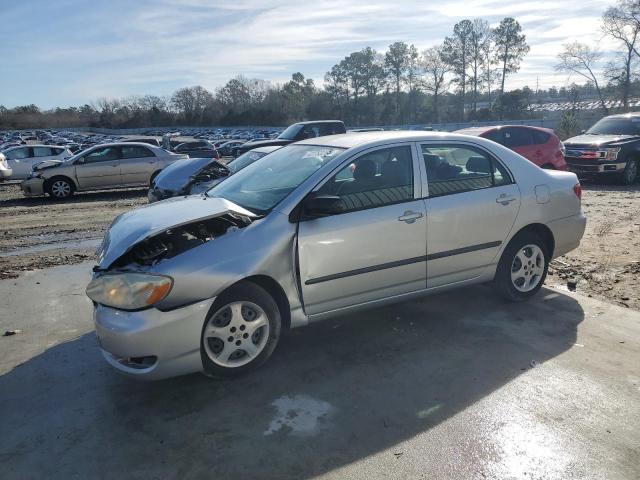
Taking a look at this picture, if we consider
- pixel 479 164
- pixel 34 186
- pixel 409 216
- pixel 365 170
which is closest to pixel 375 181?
pixel 365 170

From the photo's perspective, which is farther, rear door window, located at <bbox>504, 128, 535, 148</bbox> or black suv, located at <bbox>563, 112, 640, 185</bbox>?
black suv, located at <bbox>563, 112, 640, 185</bbox>

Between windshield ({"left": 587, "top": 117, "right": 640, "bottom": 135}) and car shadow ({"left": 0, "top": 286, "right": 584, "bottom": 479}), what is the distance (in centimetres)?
1197

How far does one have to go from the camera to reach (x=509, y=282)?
5.02 metres

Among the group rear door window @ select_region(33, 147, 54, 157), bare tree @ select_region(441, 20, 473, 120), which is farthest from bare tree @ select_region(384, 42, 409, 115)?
rear door window @ select_region(33, 147, 54, 157)

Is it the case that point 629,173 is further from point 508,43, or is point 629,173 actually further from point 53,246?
point 508,43

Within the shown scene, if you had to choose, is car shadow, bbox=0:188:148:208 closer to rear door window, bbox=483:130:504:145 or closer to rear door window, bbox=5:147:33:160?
rear door window, bbox=5:147:33:160

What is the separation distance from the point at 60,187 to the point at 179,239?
Result: 1284 cm

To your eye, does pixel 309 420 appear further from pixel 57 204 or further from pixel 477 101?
pixel 477 101

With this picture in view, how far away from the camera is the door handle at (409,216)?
4238 millimetres

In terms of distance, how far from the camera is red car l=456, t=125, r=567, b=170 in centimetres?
1230

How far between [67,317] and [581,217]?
211 inches

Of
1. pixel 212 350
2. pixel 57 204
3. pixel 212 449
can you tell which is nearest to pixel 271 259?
pixel 212 350

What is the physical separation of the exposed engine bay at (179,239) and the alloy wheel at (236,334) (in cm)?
52

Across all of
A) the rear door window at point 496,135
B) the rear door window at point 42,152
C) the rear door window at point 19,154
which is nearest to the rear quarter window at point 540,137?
the rear door window at point 496,135
